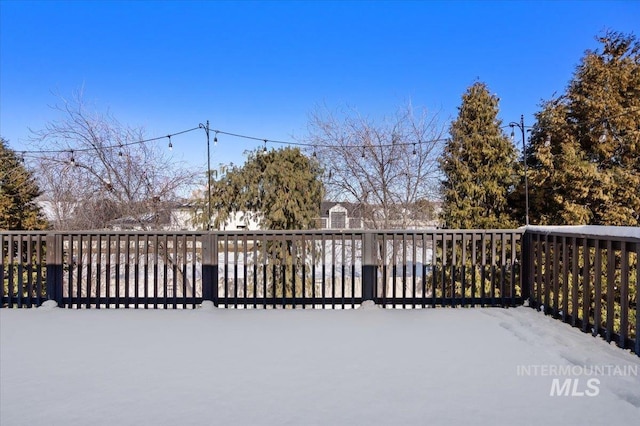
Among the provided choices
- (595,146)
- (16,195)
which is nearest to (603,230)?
(595,146)

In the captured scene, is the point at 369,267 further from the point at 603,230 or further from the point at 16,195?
the point at 16,195

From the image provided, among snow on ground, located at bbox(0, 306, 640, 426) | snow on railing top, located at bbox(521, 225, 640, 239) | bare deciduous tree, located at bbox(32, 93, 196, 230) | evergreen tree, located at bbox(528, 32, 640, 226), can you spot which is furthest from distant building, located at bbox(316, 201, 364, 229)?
snow on ground, located at bbox(0, 306, 640, 426)

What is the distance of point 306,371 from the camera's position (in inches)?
84.4

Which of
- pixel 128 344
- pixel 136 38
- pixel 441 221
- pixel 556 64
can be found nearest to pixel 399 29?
pixel 556 64

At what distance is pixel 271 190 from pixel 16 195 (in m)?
6.68

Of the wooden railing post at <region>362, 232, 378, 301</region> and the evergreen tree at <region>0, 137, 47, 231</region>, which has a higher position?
the evergreen tree at <region>0, 137, 47, 231</region>

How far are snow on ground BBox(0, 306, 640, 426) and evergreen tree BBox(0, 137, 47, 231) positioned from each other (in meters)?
7.90

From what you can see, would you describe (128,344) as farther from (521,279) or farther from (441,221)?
(441,221)

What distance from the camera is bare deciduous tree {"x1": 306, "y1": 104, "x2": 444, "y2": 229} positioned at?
12.4 m

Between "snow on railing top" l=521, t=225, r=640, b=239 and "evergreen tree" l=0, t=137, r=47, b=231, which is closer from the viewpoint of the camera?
"snow on railing top" l=521, t=225, r=640, b=239

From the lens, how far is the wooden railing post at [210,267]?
3865 mm

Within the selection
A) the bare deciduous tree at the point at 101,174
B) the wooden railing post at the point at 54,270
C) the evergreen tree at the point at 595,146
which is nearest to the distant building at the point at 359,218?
the evergreen tree at the point at 595,146

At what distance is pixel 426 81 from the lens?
12.7 metres

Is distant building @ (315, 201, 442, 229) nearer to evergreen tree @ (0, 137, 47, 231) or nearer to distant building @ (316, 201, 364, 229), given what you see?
distant building @ (316, 201, 364, 229)
